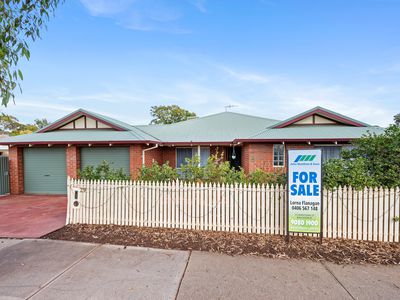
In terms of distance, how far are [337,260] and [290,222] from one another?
1.05 metres

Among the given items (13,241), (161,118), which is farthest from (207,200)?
(161,118)

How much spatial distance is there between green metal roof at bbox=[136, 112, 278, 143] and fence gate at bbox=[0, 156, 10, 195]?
25.0ft

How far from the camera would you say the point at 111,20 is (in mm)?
10359

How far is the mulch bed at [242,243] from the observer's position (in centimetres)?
414

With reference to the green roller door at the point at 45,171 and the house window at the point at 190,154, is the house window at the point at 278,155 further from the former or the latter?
the green roller door at the point at 45,171

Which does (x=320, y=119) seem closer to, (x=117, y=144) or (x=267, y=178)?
(x=267, y=178)

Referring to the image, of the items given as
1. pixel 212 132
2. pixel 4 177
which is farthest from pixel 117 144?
pixel 4 177

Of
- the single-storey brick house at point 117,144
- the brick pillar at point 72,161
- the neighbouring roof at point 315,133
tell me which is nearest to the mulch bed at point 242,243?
the single-storey brick house at point 117,144

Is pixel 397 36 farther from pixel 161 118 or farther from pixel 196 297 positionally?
pixel 161 118

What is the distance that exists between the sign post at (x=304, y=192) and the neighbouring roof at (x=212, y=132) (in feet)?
19.0

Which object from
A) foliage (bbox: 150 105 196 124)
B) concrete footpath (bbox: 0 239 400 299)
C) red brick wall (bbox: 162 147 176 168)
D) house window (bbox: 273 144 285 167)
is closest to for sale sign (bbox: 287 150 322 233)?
concrete footpath (bbox: 0 239 400 299)

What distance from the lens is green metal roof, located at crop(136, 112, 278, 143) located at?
12750 millimetres

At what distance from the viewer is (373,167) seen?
17.3 ft

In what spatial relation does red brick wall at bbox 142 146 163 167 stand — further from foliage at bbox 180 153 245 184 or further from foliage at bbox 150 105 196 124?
foliage at bbox 150 105 196 124
